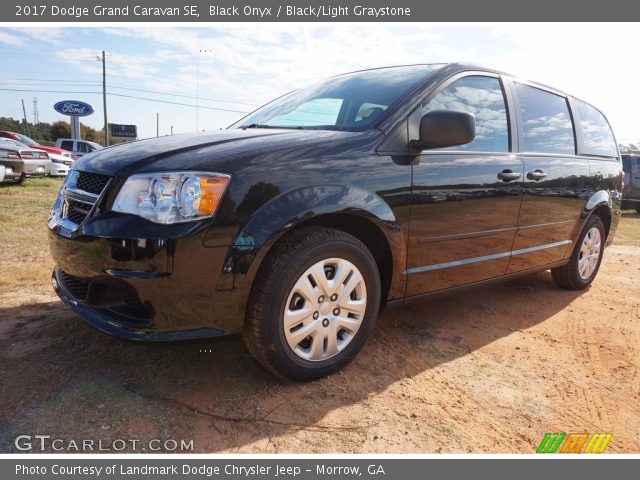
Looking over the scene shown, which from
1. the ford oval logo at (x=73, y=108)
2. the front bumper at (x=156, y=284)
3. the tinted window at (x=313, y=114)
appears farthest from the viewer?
the ford oval logo at (x=73, y=108)

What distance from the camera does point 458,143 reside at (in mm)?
2531

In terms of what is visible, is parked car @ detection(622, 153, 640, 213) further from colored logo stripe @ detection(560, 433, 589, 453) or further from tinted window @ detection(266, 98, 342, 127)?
colored logo stripe @ detection(560, 433, 589, 453)

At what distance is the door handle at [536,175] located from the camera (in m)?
3.29

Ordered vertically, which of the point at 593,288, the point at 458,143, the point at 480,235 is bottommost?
the point at 593,288

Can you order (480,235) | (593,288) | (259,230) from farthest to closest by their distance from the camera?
(593,288)
(480,235)
(259,230)

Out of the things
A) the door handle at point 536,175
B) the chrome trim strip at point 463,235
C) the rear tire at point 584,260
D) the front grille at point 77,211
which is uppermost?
the door handle at point 536,175

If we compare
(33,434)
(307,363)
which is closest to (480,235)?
(307,363)

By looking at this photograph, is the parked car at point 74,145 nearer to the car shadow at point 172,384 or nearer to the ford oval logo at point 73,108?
the ford oval logo at point 73,108

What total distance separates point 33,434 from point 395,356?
6.02 feet

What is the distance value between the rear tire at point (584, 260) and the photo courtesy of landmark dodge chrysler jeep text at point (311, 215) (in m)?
1.11

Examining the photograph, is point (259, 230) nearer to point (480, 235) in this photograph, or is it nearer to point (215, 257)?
point (215, 257)
